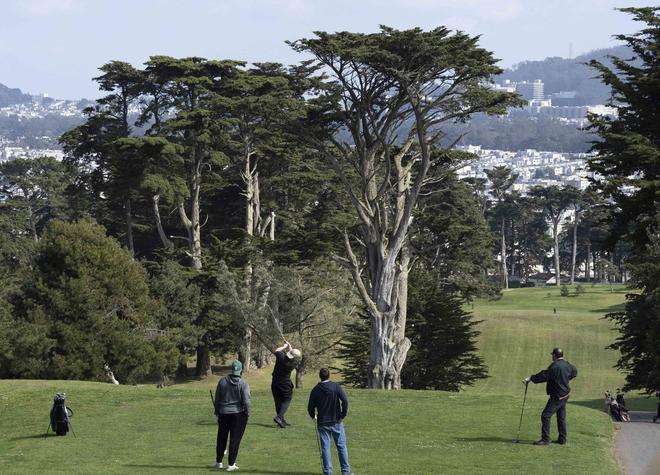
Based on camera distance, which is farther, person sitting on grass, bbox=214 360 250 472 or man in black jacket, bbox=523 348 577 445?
man in black jacket, bbox=523 348 577 445

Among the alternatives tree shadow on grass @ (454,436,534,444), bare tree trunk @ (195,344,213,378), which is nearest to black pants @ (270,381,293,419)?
tree shadow on grass @ (454,436,534,444)

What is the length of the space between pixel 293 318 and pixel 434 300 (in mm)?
7394

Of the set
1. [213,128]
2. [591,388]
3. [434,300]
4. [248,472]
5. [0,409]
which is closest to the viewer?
[248,472]

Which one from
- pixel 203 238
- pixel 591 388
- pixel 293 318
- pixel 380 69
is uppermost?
pixel 380 69

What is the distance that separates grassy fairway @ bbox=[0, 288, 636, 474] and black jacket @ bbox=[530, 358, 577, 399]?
97cm

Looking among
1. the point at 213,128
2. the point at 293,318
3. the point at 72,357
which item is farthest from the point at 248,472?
the point at 213,128

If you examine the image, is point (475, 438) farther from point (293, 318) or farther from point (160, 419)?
point (293, 318)

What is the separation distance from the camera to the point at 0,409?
28188 mm

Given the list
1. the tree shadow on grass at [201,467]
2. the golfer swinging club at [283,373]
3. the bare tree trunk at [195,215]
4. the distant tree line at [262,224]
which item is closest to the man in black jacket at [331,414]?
the tree shadow on grass at [201,467]

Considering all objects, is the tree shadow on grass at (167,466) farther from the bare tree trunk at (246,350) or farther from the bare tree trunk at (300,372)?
the bare tree trunk at (246,350)

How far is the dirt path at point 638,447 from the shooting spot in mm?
19247

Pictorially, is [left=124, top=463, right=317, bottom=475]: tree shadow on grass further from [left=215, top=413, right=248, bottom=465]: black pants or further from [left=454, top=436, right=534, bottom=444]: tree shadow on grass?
[left=454, top=436, right=534, bottom=444]: tree shadow on grass

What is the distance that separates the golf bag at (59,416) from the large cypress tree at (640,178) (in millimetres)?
17710

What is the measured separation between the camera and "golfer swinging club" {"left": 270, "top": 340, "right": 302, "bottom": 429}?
21.3 metres
